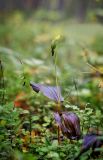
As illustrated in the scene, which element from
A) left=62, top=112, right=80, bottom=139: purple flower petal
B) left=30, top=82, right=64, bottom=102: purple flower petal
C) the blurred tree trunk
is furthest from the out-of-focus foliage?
the blurred tree trunk

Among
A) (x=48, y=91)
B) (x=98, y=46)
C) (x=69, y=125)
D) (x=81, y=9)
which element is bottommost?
(x=81, y=9)

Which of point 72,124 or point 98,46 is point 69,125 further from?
point 98,46

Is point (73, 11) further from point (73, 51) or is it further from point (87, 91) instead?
point (87, 91)

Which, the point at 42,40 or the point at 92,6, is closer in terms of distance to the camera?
the point at 42,40

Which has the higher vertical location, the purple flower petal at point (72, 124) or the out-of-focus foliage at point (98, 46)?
the purple flower petal at point (72, 124)

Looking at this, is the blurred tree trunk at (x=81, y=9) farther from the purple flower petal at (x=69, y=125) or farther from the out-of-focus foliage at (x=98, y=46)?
the purple flower petal at (x=69, y=125)

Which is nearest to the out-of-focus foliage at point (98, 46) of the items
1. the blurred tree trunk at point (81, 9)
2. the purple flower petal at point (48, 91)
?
the purple flower petal at point (48, 91)

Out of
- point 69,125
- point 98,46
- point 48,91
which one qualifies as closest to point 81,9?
point 98,46

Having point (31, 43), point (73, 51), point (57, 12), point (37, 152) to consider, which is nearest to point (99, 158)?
point (37, 152)

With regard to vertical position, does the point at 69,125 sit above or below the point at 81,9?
above

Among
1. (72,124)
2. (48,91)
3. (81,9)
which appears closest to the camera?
(72,124)

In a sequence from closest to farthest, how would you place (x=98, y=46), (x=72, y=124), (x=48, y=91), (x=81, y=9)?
(x=72, y=124) → (x=48, y=91) → (x=98, y=46) → (x=81, y=9)
